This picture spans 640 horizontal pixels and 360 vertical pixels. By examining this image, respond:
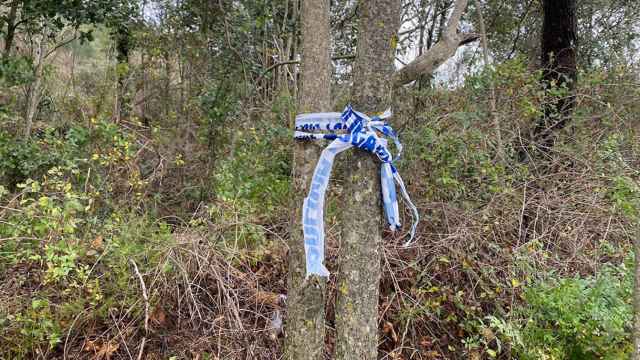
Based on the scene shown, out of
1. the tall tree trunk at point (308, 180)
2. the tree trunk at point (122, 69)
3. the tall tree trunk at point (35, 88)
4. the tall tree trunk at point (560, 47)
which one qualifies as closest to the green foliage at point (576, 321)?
the tall tree trunk at point (308, 180)

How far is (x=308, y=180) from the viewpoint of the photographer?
2209 millimetres

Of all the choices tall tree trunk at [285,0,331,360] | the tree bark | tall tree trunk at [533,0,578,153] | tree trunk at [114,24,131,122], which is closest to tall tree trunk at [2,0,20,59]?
tree trunk at [114,24,131,122]

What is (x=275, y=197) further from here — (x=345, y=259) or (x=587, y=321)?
(x=587, y=321)

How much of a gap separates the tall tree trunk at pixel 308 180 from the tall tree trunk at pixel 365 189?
0.64 feet

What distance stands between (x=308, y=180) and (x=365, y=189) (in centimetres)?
34

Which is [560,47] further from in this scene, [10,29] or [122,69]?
[10,29]

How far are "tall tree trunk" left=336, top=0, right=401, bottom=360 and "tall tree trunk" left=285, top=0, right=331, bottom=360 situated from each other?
0.20 meters

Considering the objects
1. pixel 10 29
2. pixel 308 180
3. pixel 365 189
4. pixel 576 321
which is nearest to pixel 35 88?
pixel 10 29

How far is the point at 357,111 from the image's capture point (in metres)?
2.00

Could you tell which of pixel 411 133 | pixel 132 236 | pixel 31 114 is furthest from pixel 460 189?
pixel 31 114

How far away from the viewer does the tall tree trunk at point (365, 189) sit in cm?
198

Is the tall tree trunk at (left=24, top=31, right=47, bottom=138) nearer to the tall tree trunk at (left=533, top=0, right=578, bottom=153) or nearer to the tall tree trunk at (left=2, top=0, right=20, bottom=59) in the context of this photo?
the tall tree trunk at (left=2, top=0, right=20, bottom=59)

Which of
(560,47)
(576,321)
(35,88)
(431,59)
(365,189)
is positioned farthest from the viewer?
(560,47)

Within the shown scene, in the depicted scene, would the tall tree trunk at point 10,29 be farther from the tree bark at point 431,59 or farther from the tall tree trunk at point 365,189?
the tall tree trunk at point 365,189
